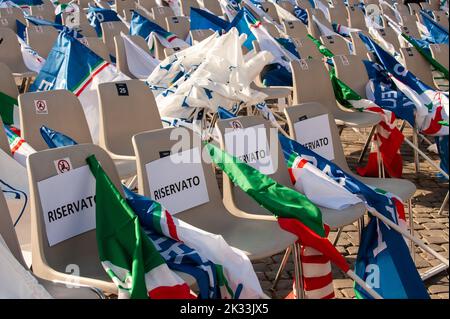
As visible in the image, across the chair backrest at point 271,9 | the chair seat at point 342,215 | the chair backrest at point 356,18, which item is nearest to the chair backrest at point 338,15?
the chair backrest at point 356,18

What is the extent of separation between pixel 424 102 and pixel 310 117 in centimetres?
191

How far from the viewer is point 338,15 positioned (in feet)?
35.7

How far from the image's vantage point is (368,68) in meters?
6.66

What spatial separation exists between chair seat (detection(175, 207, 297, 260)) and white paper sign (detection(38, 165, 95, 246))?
→ 55 centimetres

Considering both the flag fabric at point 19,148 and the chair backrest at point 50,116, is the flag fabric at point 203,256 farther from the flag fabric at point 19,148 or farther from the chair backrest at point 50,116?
the chair backrest at point 50,116

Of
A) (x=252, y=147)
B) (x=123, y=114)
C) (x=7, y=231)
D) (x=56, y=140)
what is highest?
(x=56, y=140)

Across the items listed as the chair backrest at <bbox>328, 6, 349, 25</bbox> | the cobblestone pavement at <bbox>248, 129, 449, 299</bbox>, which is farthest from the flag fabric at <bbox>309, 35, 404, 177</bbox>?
the chair backrest at <bbox>328, 6, 349, 25</bbox>

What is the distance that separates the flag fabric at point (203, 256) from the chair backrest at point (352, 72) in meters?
3.76

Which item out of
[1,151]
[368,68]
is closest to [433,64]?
[368,68]

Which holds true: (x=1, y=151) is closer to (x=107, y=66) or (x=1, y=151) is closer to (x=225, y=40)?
(x=107, y=66)

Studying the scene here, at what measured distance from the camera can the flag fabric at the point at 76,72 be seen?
5230mm

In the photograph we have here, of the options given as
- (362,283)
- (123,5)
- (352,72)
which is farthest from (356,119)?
(123,5)

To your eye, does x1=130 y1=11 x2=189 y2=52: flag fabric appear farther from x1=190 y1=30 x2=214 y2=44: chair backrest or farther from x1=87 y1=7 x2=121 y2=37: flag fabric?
x1=87 y1=7 x2=121 y2=37: flag fabric

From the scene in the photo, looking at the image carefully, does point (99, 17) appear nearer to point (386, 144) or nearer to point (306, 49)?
point (306, 49)
